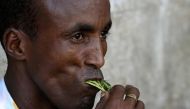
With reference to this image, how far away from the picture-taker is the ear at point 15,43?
3408 millimetres

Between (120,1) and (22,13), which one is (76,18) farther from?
(120,1)

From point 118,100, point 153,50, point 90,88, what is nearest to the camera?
point 118,100

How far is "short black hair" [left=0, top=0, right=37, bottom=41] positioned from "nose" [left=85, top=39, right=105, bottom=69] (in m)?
0.32

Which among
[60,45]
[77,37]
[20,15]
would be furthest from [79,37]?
[20,15]

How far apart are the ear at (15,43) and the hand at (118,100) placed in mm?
531

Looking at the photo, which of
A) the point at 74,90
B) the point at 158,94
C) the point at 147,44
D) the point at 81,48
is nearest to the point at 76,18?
Answer: the point at 81,48

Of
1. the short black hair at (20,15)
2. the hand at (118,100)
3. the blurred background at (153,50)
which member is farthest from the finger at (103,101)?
the blurred background at (153,50)

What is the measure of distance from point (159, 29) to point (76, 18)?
2.64 m

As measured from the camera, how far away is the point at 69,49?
336 cm

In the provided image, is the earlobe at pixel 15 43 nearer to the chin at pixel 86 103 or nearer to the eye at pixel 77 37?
the eye at pixel 77 37

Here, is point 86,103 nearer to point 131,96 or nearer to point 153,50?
point 131,96

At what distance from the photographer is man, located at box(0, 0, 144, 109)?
334 cm

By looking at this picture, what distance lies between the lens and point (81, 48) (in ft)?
11.0

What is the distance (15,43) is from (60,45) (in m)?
0.26
